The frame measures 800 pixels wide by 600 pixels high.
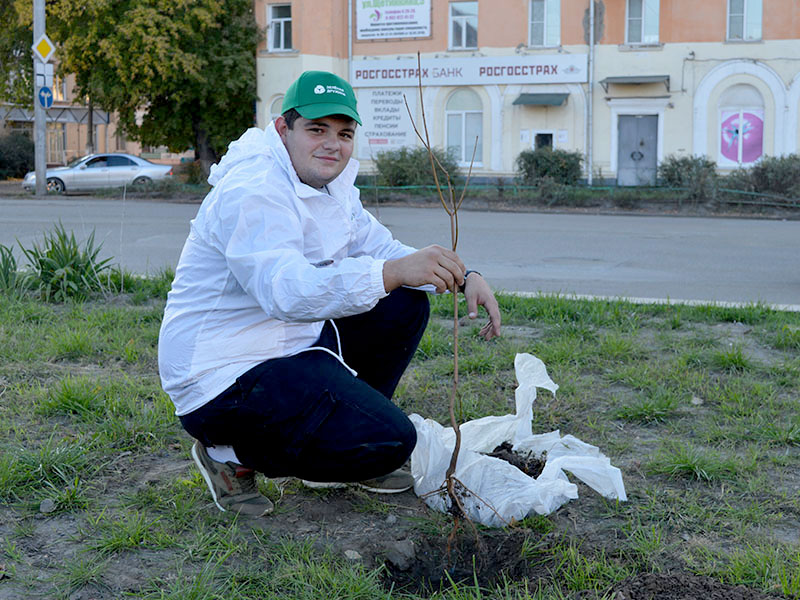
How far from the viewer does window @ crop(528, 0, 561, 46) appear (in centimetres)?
2780

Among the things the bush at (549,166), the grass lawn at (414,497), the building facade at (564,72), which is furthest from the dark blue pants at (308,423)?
the building facade at (564,72)

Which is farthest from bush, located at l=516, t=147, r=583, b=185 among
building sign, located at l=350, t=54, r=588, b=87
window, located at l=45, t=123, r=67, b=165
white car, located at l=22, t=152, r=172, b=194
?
window, located at l=45, t=123, r=67, b=165

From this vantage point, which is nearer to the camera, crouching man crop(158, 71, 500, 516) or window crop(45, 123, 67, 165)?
crouching man crop(158, 71, 500, 516)

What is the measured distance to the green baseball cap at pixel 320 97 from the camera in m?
3.06

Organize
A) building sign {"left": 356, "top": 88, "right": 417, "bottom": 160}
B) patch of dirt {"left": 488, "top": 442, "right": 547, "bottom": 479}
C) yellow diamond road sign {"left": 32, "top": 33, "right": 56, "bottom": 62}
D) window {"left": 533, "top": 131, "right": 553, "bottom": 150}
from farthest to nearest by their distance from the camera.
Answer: building sign {"left": 356, "top": 88, "right": 417, "bottom": 160}, window {"left": 533, "top": 131, "right": 553, "bottom": 150}, yellow diamond road sign {"left": 32, "top": 33, "right": 56, "bottom": 62}, patch of dirt {"left": 488, "top": 442, "right": 547, "bottom": 479}

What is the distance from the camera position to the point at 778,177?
20.5 metres

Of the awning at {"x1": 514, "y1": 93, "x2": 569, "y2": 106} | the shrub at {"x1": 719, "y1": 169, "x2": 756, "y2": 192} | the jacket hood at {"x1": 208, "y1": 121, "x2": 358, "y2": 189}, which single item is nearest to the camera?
the jacket hood at {"x1": 208, "y1": 121, "x2": 358, "y2": 189}

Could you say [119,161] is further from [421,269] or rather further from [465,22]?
[421,269]

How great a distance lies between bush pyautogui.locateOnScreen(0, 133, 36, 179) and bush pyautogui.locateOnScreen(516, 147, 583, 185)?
21745mm

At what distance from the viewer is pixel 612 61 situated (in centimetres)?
2738

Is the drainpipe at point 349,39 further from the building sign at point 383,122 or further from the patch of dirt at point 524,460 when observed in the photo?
the patch of dirt at point 524,460

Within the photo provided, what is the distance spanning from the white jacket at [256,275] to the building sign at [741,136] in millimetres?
25567

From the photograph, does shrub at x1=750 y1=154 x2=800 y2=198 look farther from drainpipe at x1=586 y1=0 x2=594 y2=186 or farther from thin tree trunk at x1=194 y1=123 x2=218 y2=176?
thin tree trunk at x1=194 y1=123 x2=218 y2=176

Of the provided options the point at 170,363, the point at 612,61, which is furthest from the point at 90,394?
the point at 612,61
